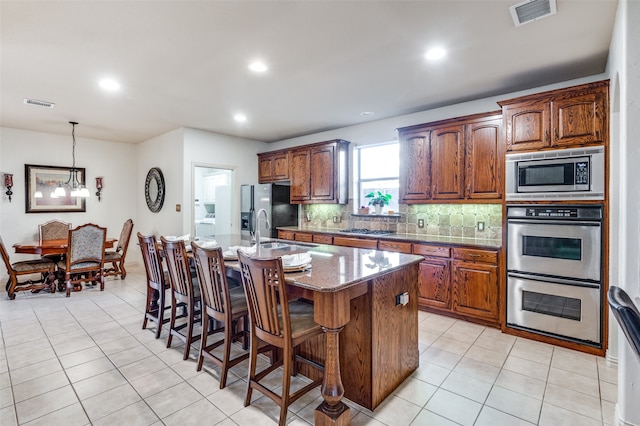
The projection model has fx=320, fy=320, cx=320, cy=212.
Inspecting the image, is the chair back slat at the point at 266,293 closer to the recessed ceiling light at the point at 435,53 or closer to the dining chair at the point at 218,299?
the dining chair at the point at 218,299

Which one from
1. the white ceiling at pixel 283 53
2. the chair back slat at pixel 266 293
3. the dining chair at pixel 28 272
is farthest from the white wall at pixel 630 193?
the dining chair at pixel 28 272

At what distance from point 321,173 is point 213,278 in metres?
3.34

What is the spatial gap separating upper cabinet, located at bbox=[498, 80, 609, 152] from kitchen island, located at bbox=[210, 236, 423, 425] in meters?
1.81

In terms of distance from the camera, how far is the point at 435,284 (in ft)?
12.4

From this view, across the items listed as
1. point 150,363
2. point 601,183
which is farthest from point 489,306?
point 150,363

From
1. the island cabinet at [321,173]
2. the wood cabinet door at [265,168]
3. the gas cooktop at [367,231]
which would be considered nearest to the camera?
the gas cooktop at [367,231]

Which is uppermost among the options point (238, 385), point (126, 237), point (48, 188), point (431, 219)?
point (48, 188)

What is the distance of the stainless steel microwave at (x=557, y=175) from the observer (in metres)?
2.80

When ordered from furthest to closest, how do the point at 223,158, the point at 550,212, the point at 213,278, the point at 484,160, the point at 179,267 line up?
the point at 223,158 → the point at 484,160 → the point at 550,212 → the point at 179,267 → the point at 213,278

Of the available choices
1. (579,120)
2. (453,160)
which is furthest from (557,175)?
(453,160)

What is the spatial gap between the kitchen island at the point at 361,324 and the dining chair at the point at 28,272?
408 centimetres

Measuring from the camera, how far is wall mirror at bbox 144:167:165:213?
233 inches

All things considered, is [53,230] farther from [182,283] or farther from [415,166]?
[415,166]

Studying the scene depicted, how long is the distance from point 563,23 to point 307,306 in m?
2.77
